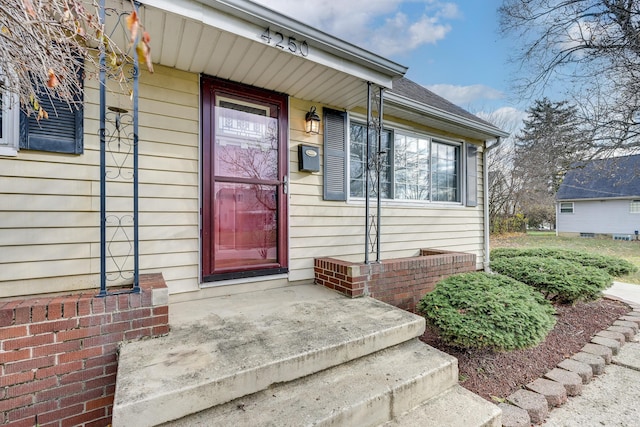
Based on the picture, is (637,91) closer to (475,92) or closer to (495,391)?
(495,391)

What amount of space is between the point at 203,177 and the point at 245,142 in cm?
63

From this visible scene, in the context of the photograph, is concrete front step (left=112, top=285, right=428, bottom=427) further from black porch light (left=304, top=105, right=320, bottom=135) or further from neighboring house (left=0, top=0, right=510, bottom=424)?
black porch light (left=304, top=105, right=320, bottom=135)

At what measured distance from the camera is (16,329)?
1633 millimetres

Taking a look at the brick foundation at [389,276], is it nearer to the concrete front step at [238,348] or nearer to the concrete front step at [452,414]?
the concrete front step at [238,348]

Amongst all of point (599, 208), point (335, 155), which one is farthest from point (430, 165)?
point (599, 208)

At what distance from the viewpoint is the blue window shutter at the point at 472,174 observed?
5.36m

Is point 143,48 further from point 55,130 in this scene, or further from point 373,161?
point 373,161

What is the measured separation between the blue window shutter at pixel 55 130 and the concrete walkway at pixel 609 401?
4152 mm

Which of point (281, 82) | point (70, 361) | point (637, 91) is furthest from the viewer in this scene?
point (637, 91)

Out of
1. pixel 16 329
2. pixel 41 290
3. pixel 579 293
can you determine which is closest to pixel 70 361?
pixel 16 329

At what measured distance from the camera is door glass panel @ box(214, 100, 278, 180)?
10.0 ft

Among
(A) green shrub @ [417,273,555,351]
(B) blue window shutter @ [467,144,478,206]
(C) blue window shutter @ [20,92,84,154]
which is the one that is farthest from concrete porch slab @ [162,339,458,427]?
(B) blue window shutter @ [467,144,478,206]

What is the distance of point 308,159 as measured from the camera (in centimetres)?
349

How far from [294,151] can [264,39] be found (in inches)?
52.9
